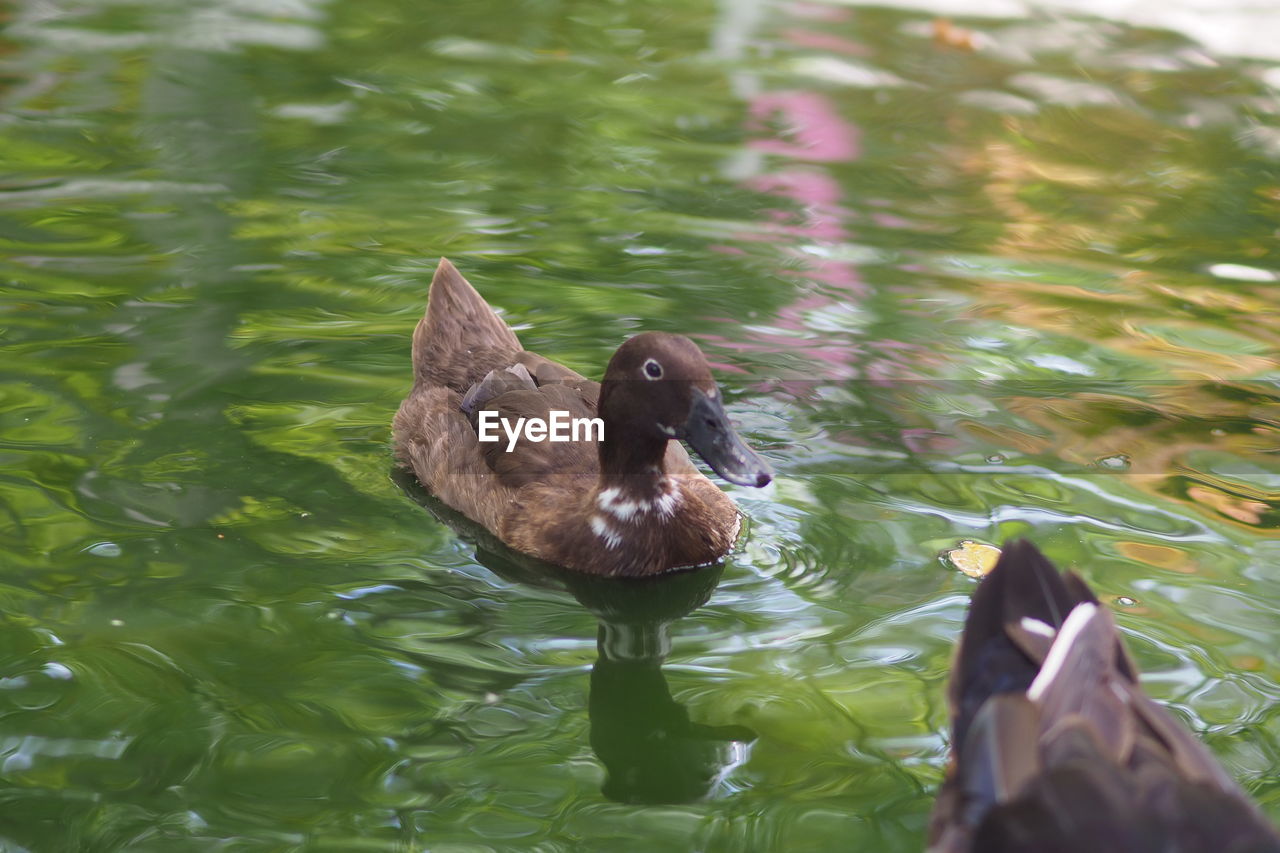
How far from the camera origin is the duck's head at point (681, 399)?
5.09m

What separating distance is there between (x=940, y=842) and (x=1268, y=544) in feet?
8.94

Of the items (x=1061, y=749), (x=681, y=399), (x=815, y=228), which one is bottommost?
(x=815, y=228)

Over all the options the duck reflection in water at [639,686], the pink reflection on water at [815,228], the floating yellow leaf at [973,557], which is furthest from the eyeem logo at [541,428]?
the floating yellow leaf at [973,557]

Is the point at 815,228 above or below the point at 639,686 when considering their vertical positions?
above

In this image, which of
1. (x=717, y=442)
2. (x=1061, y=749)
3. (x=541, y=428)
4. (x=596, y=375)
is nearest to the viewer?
(x=1061, y=749)

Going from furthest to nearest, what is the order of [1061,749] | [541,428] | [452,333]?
[452,333] < [541,428] < [1061,749]

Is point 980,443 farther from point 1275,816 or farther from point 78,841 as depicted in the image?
point 78,841

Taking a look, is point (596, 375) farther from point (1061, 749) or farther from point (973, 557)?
point (1061, 749)

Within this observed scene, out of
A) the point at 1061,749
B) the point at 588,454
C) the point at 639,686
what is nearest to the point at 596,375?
the point at 588,454

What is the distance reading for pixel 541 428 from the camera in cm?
572

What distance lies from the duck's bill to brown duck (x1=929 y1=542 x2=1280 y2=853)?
1.40m

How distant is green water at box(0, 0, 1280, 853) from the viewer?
13.7 ft

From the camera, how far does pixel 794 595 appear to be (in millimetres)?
5094

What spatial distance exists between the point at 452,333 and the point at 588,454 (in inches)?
34.7
